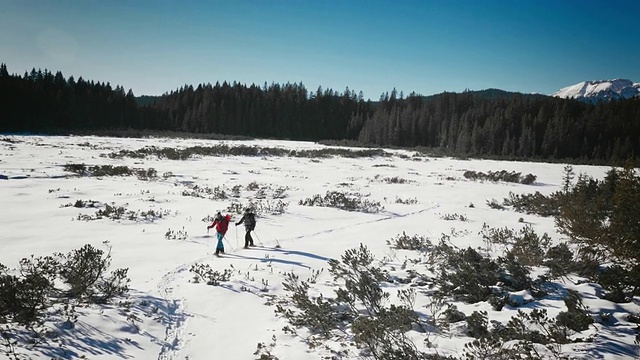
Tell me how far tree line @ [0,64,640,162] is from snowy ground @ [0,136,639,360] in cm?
4584

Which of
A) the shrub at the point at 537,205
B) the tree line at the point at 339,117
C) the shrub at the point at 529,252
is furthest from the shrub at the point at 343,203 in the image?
the tree line at the point at 339,117

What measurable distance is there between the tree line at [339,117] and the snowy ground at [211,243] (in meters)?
45.8

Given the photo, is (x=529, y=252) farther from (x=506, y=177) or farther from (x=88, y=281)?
(x=506, y=177)

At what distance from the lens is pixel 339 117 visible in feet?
380

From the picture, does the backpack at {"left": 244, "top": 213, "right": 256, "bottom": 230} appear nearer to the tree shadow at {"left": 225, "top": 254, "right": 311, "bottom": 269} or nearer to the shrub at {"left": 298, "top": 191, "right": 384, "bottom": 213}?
the tree shadow at {"left": 225, "top": 254, "right": 311, "bottom": 269}

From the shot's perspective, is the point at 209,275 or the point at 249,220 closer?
the point at 209,275

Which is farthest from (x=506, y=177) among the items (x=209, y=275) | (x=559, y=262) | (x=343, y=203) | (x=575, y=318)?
(x=209, y=275)

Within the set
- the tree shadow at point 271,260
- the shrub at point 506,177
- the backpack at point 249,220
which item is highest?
the shrub at point 506,177

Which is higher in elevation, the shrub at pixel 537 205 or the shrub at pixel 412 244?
the shrub at pixel 537 205

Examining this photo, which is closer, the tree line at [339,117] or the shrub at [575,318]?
the shrub at [575,318]

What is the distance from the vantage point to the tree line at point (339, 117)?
6731 centimetres

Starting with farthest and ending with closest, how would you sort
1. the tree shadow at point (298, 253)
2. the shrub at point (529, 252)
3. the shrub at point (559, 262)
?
the tree shadow at point (298, 253)
the shrub at point (529, 252)
the shrub at point (559, 262)

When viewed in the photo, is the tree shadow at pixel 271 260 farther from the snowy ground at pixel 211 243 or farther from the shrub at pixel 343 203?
Answer: the shrub at pixel 343 203

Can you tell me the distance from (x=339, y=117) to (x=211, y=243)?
108 m
